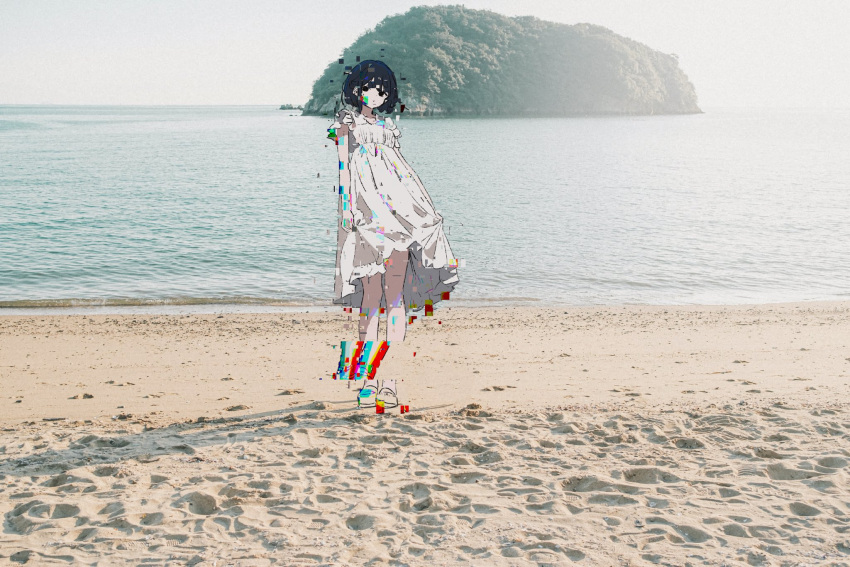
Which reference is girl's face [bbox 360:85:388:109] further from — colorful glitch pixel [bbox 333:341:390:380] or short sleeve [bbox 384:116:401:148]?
colorful glitch pixel [bbox 333:341:390:380]

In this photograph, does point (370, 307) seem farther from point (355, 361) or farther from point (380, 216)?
point (380, 216)

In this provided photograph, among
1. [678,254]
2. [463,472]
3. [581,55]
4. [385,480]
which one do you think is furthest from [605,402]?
[581,55]

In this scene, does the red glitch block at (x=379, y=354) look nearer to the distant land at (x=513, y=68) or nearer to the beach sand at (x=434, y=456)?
the beach sand at (x=434, y=456)

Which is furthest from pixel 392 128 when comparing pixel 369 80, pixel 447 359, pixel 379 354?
pixel 447 359

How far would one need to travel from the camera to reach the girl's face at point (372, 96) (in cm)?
536

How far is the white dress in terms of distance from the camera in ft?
17.2

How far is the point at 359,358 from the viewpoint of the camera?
602 centimetres

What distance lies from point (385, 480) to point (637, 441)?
→ 2.22 meters

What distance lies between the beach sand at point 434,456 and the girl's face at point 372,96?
196 centimetres

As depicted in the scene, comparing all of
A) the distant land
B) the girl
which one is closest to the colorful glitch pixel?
the girl

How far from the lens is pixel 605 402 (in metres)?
7.04

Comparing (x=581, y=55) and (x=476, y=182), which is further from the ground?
(x=581, y=55)

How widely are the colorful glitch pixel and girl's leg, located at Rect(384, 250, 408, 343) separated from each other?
0.69ft

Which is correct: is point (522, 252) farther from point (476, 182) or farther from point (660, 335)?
point (476, 182)
